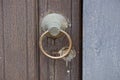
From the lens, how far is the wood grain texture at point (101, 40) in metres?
1.48

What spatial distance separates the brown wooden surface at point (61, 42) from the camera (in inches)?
61.1

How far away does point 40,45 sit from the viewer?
151 cm

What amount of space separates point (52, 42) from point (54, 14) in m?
0.09

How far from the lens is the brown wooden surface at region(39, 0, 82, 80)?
1553mm
